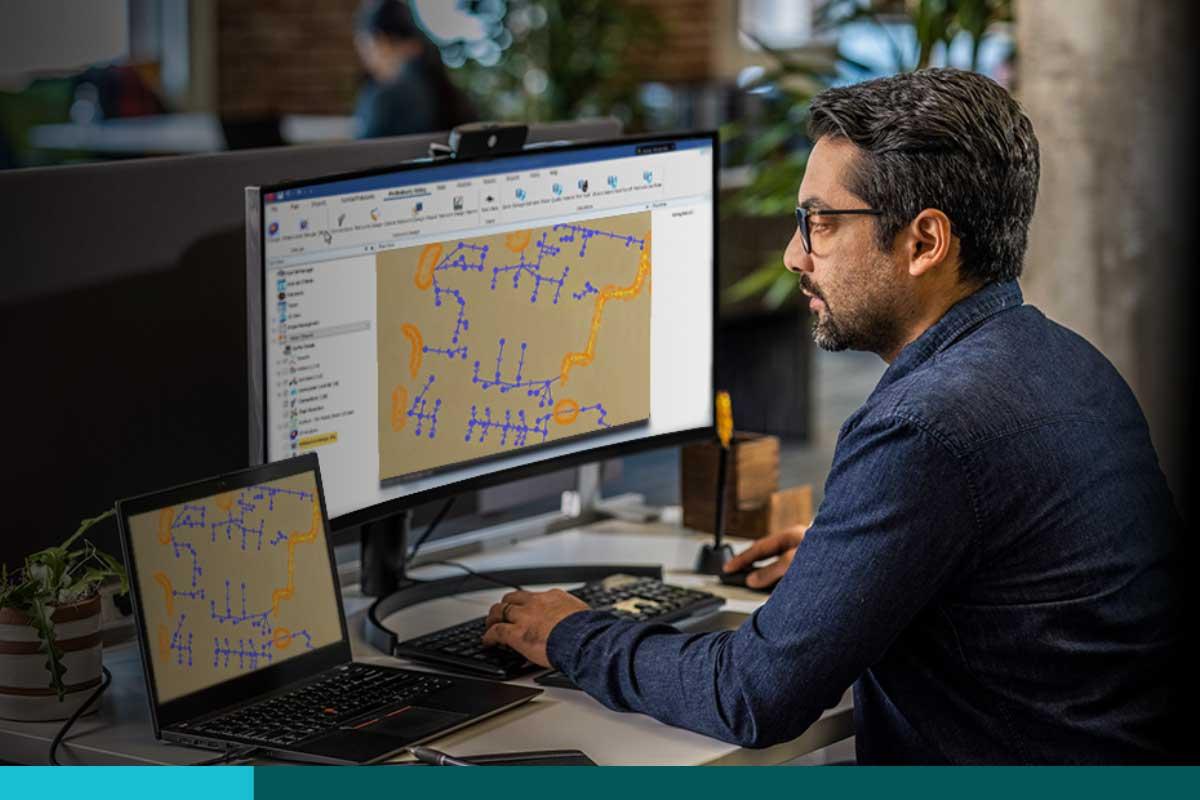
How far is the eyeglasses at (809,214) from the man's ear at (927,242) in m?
0.04

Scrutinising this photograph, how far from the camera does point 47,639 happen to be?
5.55 ft

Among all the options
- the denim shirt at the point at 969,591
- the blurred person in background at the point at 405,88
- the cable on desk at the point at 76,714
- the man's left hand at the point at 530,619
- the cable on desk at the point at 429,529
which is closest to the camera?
the denim shirt at the point at 969,591

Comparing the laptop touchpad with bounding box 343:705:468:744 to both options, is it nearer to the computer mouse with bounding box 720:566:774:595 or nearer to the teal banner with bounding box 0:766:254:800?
the teal banner with bounding box 0:766:254:800

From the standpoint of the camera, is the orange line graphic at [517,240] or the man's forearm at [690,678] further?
the orange line graphic at [517,240]

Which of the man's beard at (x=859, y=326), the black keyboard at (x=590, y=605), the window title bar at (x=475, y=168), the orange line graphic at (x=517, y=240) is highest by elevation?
A: the window title bar at (x=475, y=168)

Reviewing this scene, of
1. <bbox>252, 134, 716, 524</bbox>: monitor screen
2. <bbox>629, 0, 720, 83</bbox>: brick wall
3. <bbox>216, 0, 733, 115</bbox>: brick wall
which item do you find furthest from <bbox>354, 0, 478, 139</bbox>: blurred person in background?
<bbox>252, 134, 716, 524</bbox>: monitor screen

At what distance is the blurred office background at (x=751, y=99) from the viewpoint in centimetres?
321

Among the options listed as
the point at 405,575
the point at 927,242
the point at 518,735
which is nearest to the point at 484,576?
the point at 405,575

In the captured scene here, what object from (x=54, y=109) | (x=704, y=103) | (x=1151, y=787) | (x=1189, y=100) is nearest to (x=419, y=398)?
(x=1151, y=787)

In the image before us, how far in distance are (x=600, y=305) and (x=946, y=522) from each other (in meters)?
0.69

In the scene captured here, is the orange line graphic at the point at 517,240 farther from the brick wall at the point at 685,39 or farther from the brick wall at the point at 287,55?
the brick wall at the point at 685,39

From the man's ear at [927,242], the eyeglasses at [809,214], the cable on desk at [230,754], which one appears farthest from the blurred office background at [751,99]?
the man's ear at [927,242]

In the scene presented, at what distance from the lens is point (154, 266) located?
1.91 meters

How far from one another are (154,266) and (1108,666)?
1.03 m
